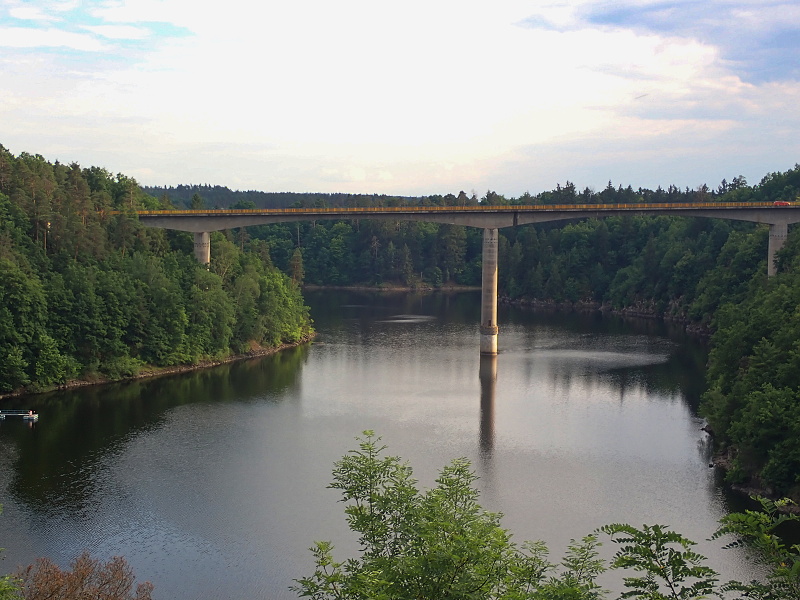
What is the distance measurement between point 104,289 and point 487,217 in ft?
117

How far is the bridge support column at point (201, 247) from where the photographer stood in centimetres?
8275

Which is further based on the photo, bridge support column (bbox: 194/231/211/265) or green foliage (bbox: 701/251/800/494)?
bridge support column (bbox: 194/231/211/265)

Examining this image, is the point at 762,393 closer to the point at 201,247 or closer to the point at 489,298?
the point at 489,298

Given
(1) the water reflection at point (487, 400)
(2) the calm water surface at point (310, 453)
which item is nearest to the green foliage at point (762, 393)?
(2) the calm water surface at point (310, 453)

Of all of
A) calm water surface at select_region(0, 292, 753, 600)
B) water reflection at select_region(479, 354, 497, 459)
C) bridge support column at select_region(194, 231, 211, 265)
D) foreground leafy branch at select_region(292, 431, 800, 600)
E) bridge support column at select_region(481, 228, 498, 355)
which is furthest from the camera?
bridge support column at select_region(194, 231, 211, 265)

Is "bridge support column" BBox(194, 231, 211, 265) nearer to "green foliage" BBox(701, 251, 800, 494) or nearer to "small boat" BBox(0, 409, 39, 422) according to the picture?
"small boat" BBox(0, 409, 39, 422)

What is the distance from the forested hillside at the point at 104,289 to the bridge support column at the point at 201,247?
927 millimetres

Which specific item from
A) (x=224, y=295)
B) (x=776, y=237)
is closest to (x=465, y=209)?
(x=224, y=295)

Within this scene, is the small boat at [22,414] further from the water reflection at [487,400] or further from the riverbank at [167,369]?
the water reflection at [487,400]

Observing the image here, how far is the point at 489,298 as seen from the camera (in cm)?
8412

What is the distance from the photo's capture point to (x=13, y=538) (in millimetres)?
34594

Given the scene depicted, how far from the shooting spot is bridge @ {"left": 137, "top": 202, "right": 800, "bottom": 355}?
82.6 meters

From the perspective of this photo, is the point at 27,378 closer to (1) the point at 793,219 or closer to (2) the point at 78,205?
(2) the point at 78,205

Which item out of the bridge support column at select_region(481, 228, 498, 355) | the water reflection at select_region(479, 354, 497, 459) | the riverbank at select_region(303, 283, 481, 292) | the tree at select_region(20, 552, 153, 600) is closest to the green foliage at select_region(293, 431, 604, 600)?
the tree at select_region(20, 552, 153, 600)
